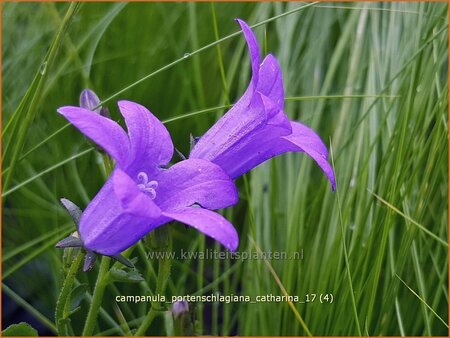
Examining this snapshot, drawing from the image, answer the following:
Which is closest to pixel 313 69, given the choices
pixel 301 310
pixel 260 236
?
pixel 260 236

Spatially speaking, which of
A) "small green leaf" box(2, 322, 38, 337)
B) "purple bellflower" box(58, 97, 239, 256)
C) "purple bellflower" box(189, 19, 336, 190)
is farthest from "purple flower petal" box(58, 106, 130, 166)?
"small green leaf" box(2, 322, 38, 337)

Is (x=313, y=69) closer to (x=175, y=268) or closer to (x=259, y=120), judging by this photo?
(x=175, y=268)

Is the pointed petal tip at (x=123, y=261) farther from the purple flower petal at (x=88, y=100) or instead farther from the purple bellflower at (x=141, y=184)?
the purple flower petal at (x=88, y=100)

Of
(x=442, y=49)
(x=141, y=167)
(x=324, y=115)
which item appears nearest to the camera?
(x=141, y=167)

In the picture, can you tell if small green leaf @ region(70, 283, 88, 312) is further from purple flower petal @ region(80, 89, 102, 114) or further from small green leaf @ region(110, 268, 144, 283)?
purple flower petal @ region(80, 89, 102, 114)

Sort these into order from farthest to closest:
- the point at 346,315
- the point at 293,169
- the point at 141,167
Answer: the point at 293,169 < the point at 346,315 < the point at 141,167

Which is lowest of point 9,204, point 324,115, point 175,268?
point 175,268

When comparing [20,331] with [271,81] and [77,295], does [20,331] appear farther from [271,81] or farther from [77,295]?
[271,81]
